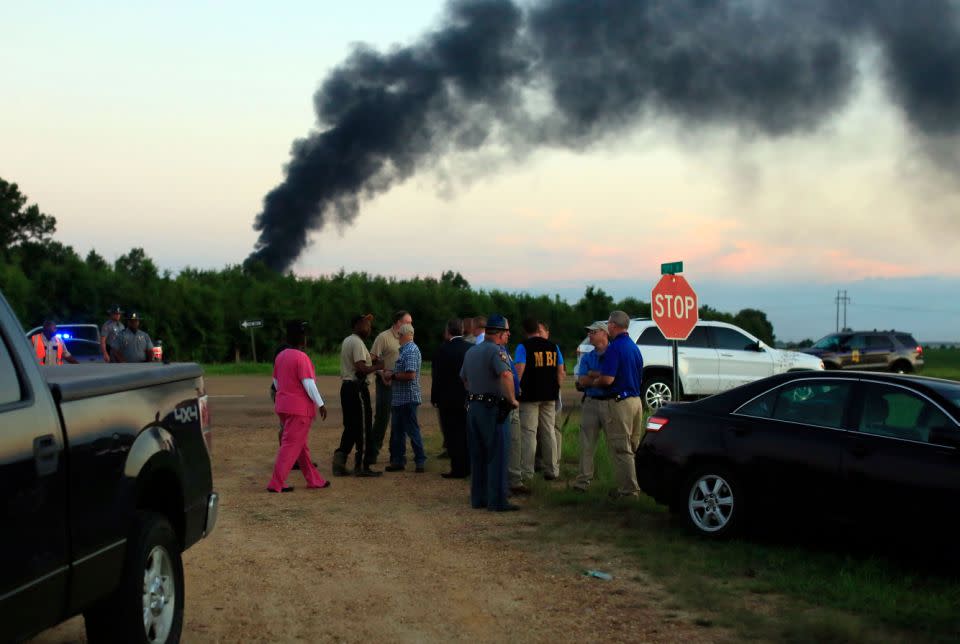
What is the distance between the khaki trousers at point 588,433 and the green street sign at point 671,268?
3.29 metres

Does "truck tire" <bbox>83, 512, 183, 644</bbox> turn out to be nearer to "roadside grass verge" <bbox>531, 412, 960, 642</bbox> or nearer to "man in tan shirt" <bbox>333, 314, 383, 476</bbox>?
"roadside grass verge" <bbox>531, 412, 960, 642</bbox>

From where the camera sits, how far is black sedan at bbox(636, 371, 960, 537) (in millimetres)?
8023

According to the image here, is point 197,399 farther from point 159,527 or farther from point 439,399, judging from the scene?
point 439,399

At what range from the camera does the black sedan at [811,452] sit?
802 cm

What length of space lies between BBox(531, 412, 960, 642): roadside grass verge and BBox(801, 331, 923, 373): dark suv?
26.0 metres

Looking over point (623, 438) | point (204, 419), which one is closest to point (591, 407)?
point (623, 438)

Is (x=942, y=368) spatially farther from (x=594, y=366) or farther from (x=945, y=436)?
(x=945, y=436)

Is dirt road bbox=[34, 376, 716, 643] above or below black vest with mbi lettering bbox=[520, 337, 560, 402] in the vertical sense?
below

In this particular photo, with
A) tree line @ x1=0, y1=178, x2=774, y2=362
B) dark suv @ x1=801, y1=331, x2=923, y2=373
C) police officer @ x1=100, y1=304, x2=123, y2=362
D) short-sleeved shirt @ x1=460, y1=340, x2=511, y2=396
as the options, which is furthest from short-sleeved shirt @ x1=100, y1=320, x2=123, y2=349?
dark suv @ x1=801, y1=331, x2=923, y2=373

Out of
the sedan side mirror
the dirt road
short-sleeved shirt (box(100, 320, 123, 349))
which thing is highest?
short-sleeved shirt (box(100, 320, 123, 349))

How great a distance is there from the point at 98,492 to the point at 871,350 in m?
33.7

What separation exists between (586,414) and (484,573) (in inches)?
161

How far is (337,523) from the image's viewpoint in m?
10.4

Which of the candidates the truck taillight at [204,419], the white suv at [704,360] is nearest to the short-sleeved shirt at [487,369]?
the truck taillight at [204,419]
